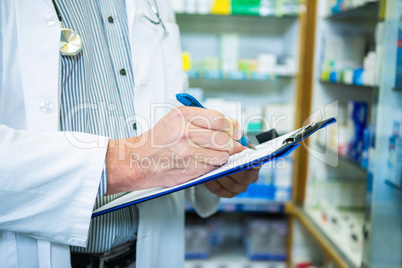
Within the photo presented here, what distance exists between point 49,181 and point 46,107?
18 centimetres

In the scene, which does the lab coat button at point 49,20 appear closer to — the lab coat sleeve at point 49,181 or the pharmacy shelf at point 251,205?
the lab coat sleeve at point 49,181

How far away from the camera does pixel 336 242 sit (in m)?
2.02

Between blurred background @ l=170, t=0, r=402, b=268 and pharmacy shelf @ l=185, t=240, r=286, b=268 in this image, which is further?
pharmacy shelf @ l=185, t=240, r=286, b=268

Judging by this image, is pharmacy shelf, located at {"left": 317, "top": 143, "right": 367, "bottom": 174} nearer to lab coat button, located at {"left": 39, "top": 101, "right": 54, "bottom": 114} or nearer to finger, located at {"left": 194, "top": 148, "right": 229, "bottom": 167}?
finger, located at {"left": 194, "top": 148, "right": 229, "bottom": 167}

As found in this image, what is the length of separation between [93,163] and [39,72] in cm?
26

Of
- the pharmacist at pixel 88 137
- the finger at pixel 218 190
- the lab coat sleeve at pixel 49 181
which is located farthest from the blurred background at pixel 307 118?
the lab coat sleeve at pixel 49 181

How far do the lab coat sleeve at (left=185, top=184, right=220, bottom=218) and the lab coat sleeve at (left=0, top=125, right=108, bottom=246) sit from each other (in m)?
0.48

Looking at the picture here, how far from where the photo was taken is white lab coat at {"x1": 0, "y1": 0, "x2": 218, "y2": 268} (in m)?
0.71

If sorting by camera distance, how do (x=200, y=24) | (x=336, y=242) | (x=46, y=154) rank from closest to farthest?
(x=46, y=154) < (x=336, y=242) < (x=200, y=24)

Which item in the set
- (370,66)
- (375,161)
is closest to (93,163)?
(375,161)

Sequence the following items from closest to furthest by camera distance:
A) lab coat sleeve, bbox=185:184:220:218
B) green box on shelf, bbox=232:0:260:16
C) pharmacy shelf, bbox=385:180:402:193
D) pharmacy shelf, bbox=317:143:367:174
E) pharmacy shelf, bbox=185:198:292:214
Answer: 1. lab coat sleeve, bbox=185:184:220:218
2. pharmacy shelf, bbox=385:180:402:193
3. pharmacy shelf, bbox=317:143:367:174
4. green box on shelf, bbox=232:0:260:16
5. pharmacy shelf, bbox=185:198:292:214

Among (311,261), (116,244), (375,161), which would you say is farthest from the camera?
(311,261)

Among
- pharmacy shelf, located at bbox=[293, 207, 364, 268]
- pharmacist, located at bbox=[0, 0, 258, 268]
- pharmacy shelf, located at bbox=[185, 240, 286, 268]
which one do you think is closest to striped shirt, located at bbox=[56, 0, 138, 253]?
pharmacist, located at bbox=[0, 0, 258, 268]

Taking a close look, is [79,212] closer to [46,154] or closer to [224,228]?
[46,154]
